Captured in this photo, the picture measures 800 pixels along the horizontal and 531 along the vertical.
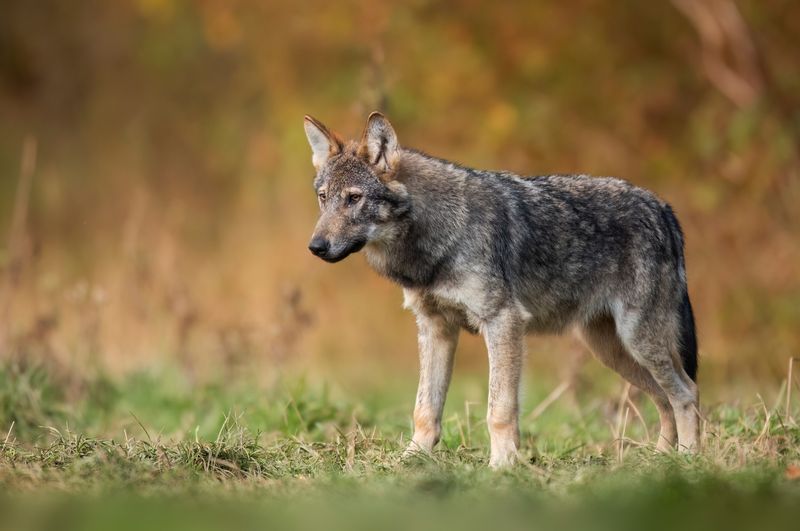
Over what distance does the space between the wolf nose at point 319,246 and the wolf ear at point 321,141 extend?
0.73 m

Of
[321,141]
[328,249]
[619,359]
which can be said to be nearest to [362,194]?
[328,249]

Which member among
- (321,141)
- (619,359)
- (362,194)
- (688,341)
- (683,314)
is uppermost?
(321,141)

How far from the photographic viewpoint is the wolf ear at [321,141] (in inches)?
285

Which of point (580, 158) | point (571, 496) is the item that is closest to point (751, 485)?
point (571, 496)

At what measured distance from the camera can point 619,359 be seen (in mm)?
7941

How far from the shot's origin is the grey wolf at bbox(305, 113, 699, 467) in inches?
274

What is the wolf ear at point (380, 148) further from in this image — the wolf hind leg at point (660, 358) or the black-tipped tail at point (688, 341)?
the black-tipped tail at point (688, 341)

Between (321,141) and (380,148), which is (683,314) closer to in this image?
(380,148)

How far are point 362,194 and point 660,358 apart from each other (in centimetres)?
232

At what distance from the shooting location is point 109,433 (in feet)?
28.1

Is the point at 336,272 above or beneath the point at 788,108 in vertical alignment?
beneath

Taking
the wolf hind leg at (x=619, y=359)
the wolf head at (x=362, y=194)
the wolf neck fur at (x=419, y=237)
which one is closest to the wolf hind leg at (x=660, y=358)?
the wolf hind leg at (x=619, y=359)

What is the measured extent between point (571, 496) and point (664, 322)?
9.47ft

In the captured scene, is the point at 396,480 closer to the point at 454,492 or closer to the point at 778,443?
the point at 454,492
